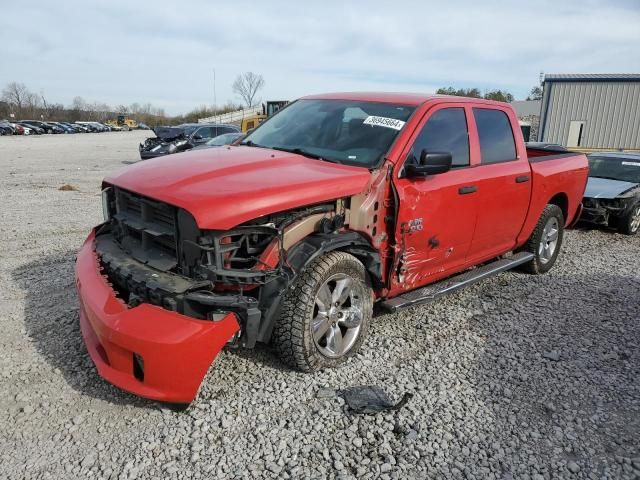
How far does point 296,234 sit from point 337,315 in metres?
0.73

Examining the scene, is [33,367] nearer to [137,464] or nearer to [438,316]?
[137,464]

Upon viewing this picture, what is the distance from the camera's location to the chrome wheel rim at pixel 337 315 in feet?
11.1

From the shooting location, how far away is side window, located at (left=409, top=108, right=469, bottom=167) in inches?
155

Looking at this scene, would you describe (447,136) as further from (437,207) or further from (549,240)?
(549,240)

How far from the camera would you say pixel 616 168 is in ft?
31.3

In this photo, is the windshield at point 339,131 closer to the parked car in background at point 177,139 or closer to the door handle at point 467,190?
the door handle at point 467,190

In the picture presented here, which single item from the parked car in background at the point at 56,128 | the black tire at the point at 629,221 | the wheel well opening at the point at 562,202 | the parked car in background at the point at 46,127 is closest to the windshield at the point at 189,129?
the black tire at the point at 629,221

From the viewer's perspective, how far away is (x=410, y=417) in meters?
3.07

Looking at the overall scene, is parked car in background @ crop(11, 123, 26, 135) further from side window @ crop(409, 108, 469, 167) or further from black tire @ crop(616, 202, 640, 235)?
side window @ crop(409, 108, 469, 167)

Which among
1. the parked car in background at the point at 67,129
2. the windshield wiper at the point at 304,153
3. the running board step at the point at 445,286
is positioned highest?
the windshield wiper at the point at 304,153

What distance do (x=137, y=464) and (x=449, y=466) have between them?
5.41 feet

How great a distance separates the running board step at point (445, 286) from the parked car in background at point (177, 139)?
11939 mm

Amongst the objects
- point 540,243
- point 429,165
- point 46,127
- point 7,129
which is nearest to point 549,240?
point 540,243

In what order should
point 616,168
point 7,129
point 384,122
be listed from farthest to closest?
point 7,129 → point 616,168 → point 384,122
